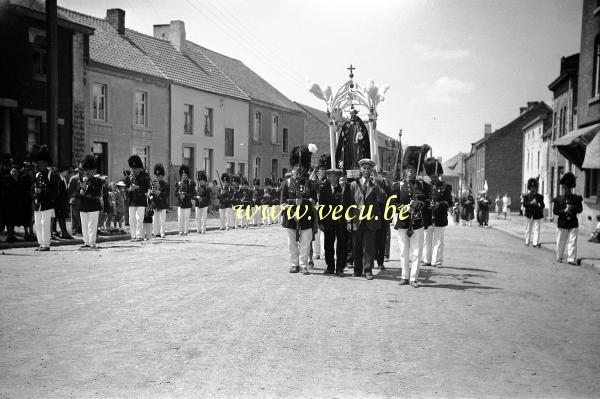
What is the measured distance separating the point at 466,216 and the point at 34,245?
2544 centimetres

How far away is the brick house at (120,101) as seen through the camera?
92.6ft

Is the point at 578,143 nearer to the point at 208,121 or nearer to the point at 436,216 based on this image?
the point at 436,216

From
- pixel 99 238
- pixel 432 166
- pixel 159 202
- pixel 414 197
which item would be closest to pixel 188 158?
pixel 159 202

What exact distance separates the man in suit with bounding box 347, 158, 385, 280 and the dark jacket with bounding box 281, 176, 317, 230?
0.75 m

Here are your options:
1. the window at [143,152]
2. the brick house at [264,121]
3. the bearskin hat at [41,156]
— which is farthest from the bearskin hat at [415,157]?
the brick house at [264,121]

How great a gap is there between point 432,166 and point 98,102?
20.2m

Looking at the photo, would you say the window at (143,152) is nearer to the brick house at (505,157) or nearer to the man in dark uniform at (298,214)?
the man in dark uniform at (298,214)

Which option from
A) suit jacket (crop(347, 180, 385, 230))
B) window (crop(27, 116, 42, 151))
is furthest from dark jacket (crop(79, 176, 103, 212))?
window (crop(27, 116, 42, 151))

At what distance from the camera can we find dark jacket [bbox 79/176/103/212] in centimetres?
1452

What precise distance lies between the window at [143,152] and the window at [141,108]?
1251 millimetres

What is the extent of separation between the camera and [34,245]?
1499cm

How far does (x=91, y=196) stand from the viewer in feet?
47.8

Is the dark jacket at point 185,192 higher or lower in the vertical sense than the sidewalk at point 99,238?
higher

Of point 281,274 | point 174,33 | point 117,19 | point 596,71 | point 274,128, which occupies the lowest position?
point 281,274
